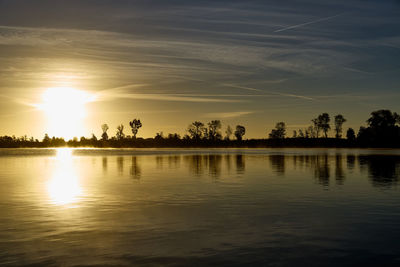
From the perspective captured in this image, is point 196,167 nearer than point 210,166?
Yes

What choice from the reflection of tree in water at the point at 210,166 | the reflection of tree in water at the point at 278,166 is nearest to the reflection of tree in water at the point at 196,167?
the reflection of tree in water at the point at 210,166

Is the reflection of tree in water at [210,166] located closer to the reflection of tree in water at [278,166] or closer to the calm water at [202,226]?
the reflection of tree in water at [278,166]

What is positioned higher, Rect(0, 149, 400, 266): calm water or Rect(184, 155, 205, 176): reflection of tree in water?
Rect(184, 155, 205, 176): reflection of tree in water

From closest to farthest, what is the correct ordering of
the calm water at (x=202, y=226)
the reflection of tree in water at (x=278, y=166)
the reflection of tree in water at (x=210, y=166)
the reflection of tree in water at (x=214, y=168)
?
the calm water at (x=202, y=226), the reflection of tree in water at (x=214, y=168), the reflection of tree in water at (x=210, y=166), the reflection of tree in water at (x=278, y=166)

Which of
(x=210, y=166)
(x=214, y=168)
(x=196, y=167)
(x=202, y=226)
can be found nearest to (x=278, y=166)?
(x=210, y=166)

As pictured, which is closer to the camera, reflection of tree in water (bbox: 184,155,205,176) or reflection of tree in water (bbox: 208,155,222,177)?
reflection of tree in water (bbox: 208,155,222,177)

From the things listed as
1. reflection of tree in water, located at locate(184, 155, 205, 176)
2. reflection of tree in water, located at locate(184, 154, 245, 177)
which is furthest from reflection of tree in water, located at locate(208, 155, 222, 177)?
reflection of tree in water, located at locate(184, 155, 205, 176)

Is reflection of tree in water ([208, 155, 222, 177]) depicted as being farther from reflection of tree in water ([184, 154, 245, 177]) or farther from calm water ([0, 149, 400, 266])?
calm water ([0, 149, 400, 266])

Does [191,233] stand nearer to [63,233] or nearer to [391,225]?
[63,233]

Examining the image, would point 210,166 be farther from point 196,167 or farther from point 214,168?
point 214,168

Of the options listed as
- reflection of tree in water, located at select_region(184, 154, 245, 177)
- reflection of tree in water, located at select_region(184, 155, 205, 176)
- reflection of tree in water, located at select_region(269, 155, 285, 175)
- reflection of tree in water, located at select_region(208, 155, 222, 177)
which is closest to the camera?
reflection of tree in water, located at select_region(208, 155, 222, 177)

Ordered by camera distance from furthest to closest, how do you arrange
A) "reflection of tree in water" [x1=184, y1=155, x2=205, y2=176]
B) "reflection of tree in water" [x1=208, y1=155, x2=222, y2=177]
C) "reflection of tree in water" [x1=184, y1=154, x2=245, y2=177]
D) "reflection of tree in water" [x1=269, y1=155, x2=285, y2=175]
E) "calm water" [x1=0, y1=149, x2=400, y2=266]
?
"reflection of tree in water" [x1=269, y1=155, x2=285, y2=175] → "reflection of tree in water" [x1=184, y1=155, x2=205, y2=176] → "reflection of tree in water" [x1=184, y1=154, x2=245, y2=177] → "reflection of tree in water" [x1=208, y1=155, x2=222, y2=177] → "calm water" [x1=0, y1=149, x2=400, y2=266]

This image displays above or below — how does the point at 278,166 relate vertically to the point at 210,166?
below

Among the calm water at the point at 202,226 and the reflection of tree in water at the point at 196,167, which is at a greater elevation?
the reflection of tree in water at the point at 196,167
